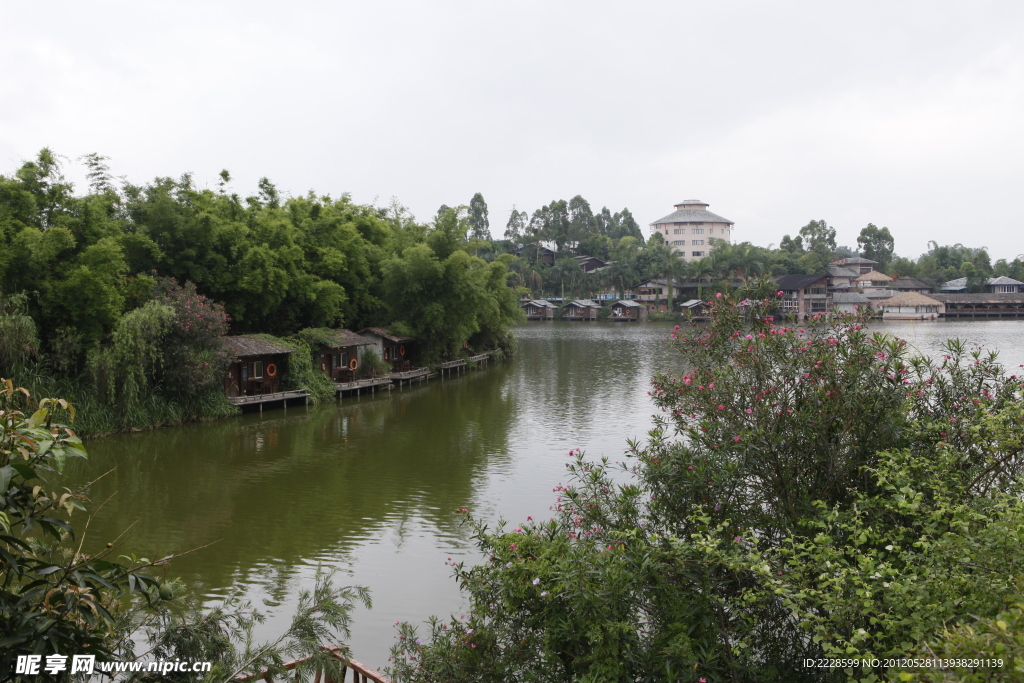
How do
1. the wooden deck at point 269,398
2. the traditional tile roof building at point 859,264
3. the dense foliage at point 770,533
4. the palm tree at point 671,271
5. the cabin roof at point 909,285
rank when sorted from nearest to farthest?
the dense foliage at point 770,533 → the wooden deck at point 269,398 → the palm tree at point 671,271 → the cabin roof at point 909,285 → the traditional tile roof building at point 859,264

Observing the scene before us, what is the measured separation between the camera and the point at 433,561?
949 centimetres

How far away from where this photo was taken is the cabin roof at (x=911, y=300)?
61625 millimetres

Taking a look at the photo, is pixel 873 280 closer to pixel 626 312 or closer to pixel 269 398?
pixel 626 312

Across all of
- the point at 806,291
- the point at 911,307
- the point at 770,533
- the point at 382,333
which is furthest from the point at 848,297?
the point at 770,533

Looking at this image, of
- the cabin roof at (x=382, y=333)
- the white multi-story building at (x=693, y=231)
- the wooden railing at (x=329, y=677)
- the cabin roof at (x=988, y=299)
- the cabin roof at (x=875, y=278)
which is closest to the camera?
the wooden railing at (x=329, y=677)

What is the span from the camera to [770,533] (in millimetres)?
5176

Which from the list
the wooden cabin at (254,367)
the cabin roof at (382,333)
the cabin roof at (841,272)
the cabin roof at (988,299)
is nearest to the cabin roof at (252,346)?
the wooden cabin at (254,367)

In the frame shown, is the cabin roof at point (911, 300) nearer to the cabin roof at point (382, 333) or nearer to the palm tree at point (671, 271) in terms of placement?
the palm tree at point (671, 271)

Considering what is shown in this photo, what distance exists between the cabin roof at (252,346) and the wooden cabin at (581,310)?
47.5 m

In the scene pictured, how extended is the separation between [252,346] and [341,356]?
419 cm

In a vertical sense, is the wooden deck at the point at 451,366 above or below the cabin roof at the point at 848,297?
below

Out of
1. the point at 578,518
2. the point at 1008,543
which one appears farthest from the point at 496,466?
the point at 1008,543

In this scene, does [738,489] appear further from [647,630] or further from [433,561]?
[433,561]

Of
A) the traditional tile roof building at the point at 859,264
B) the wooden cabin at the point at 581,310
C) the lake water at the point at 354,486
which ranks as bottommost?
the lake water at the point at 354,486
